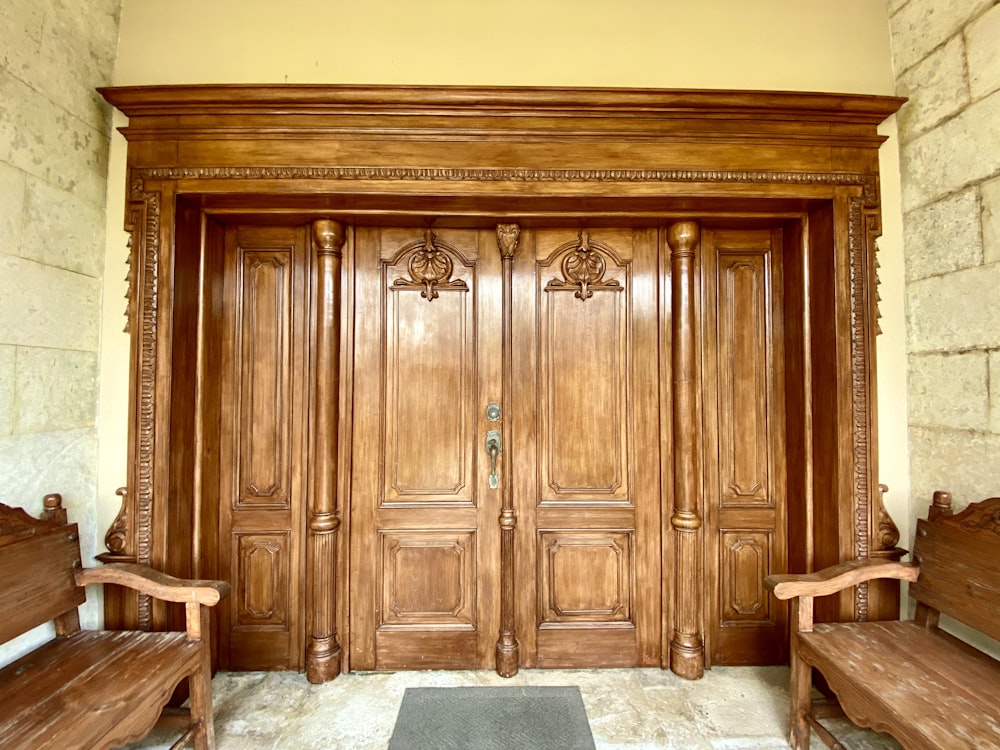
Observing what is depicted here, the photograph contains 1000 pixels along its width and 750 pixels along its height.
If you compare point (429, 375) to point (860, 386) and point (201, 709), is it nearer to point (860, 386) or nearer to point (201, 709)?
point (201, 709)

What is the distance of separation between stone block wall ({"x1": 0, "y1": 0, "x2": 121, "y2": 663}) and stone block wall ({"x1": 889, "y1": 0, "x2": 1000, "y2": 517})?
3.51 meters

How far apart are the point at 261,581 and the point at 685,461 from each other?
209cm

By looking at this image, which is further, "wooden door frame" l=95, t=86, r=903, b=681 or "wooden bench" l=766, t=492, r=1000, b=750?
"wooden door frame" l=95, t=86, r=903, b=681

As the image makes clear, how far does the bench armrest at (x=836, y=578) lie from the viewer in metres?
1.68

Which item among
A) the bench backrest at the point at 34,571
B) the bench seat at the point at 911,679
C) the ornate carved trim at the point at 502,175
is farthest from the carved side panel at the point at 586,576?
the bench backrest at the point at 34,571

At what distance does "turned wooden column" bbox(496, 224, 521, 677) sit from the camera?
2.07 meters

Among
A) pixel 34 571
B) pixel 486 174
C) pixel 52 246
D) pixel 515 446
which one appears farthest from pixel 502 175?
pixel 34 571

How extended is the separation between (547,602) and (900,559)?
1.56 meters

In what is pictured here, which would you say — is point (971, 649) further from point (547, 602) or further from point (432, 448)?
point (432, 448)

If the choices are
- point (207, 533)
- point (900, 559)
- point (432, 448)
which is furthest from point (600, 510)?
point (207, 533)

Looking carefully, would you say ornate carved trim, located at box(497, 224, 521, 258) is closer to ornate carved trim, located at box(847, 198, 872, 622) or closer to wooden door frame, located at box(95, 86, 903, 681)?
wooden door frame, located at box(95, 86, 903, 681)

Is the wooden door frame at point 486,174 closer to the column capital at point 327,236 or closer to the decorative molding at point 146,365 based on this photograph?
the decorative molding at point 146,365

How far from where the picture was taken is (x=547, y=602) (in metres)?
2.17

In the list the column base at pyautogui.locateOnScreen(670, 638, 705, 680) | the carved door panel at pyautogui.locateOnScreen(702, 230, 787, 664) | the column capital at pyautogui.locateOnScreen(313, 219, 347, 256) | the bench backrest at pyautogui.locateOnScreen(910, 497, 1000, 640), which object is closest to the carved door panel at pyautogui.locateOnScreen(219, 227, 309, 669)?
the column capital at pyautogui.locateOnScreen(313, 219, 347, 256)
